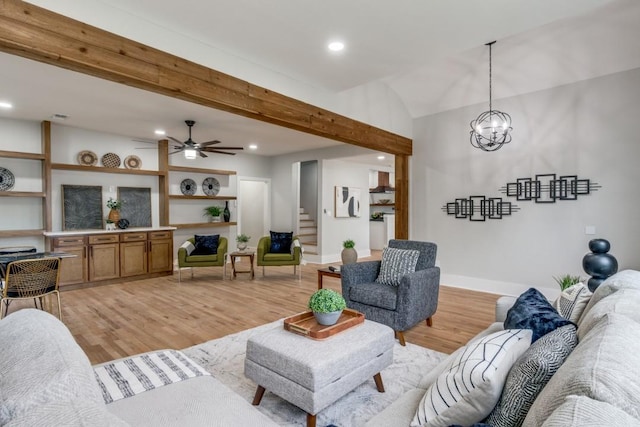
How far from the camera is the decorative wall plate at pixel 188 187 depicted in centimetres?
756

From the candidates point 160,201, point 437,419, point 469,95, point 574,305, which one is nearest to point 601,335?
point 437,419

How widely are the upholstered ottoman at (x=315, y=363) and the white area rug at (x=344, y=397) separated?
0.12 m

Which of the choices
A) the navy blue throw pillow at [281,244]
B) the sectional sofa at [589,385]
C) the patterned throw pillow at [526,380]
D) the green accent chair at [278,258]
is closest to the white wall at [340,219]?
the navy blue throw pillow at [281,244]

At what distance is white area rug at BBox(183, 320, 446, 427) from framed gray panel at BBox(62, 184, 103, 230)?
14.5 ft

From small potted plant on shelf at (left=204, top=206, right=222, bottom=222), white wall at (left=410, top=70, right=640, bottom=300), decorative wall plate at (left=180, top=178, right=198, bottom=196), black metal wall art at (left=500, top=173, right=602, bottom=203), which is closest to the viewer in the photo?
white wall at (left=410, top=70, right=640, bottom=300)

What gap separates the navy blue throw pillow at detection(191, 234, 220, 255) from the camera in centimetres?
630

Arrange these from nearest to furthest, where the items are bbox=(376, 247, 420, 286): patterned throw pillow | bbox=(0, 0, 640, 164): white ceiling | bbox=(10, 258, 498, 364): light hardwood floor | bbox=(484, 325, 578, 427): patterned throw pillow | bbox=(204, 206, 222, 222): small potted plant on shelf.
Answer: bbox=(484, 325, 578, 427): patterned throw pillow < bbox=(0, 0, 640, 164): white ceiling < bbox=(10, 258, 498, 364): light hardwood floor < bbox=(376, 247, 420, 286): patterned throw pillow < bbox=(204, 206, 222, 222): small potted plant on shelf

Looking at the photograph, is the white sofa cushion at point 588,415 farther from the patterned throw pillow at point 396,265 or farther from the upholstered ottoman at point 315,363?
the patterned throw pillow at point 396,265

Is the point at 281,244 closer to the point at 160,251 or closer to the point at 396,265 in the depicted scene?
the point at 160,251

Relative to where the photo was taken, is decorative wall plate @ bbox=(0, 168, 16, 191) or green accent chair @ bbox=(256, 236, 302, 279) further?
green accent chair @ bbox=(256, 236, 302, 279)

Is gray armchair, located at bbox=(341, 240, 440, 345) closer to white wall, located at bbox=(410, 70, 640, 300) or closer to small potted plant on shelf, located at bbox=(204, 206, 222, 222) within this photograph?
white wall, located at bbox=(410, 70, 640, 300)

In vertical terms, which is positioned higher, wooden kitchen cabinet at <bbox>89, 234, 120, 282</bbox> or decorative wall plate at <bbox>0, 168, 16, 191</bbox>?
decorative wall plate at <bbox>0, 168, 16, 191</bbox>

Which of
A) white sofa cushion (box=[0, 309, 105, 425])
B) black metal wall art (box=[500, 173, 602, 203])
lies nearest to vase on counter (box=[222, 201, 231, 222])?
black metal wall art (box=[500, 173, 602, 203])

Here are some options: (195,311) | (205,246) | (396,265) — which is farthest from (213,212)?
(396,265)
